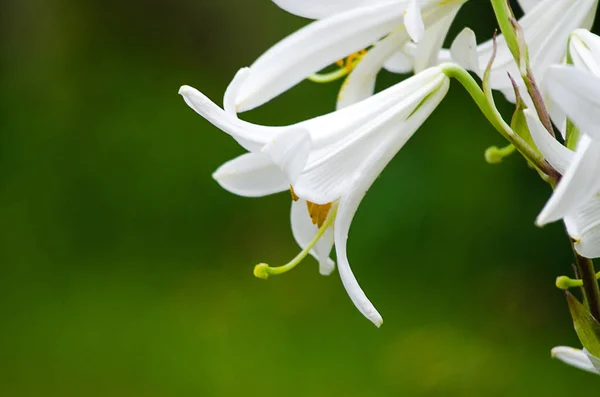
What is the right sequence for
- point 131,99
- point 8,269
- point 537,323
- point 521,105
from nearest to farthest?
point 521,105 → point 537,323 → point 8,269 → point 131,99

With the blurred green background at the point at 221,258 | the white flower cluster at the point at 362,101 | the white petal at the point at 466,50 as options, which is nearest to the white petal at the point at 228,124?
the white flower cluster at the point at 362,101

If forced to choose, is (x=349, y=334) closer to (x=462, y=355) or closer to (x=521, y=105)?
(x=462, y=355)

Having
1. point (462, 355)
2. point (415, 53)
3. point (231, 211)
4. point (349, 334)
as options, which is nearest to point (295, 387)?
point (349, 334)

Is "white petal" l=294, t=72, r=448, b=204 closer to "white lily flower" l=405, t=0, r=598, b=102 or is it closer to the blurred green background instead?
"white lily flower" l=405, t=0, r=598, b=102

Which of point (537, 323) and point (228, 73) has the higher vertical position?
point (228, 73)

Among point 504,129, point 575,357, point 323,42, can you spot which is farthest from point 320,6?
point 575,357

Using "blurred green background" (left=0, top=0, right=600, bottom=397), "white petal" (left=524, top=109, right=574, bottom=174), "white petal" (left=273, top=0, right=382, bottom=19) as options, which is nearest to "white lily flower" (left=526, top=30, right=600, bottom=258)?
"white petal" (left=524, top=109, right=574, bottom=174)

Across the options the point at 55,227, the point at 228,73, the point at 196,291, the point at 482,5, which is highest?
the point at 482,5

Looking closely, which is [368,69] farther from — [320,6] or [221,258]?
[221,258]

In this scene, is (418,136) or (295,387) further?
(418,136)
